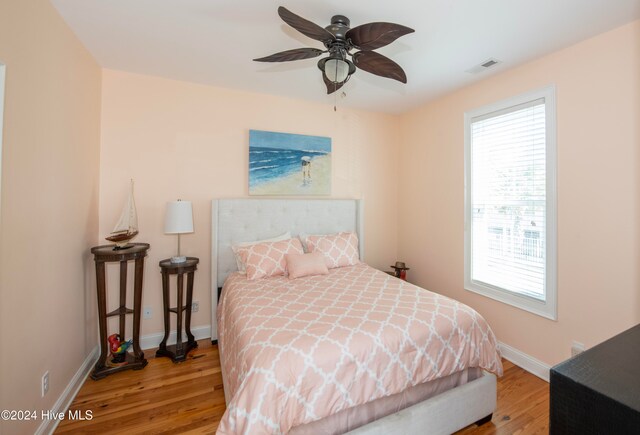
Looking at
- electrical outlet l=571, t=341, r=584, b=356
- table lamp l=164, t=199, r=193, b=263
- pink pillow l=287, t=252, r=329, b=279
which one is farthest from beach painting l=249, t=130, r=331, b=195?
electrical outlet l=571, t=341, r=584, b=356

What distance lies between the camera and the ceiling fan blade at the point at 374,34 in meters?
1.45

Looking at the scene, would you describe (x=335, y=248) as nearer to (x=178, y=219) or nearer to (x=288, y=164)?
(x=288, y=164)

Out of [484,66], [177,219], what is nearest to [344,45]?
[484,66]

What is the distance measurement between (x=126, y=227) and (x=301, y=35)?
214 cm

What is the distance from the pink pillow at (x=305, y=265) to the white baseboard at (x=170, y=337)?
3.91ft

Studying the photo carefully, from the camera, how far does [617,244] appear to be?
6.53 ft

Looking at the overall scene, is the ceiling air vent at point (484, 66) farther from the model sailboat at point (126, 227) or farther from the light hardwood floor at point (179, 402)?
the model sailboat at point (126, 227)

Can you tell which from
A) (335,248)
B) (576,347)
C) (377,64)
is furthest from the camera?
(335,248)

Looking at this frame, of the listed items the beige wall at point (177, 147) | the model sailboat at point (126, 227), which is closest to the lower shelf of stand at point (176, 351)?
the beige wall at point (177, 147)

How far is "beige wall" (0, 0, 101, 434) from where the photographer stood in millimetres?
1429

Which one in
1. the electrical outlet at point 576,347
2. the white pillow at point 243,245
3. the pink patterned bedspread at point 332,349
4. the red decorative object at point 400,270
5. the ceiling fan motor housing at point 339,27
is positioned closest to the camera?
the pink patterned bedspread at point 332,349

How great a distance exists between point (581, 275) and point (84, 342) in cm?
392

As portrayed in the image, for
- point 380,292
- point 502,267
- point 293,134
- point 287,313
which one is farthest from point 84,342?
point 502,267

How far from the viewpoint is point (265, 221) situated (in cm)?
317
